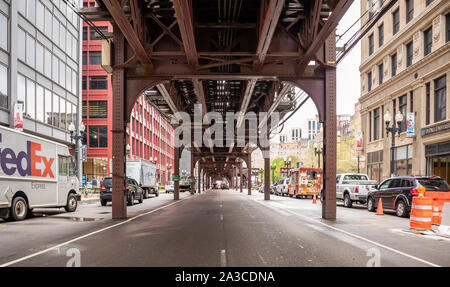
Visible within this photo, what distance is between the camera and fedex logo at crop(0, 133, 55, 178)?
1425 cm

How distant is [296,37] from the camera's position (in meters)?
15.4

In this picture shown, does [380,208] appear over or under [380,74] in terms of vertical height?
under

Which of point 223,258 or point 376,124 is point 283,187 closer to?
point 376,124

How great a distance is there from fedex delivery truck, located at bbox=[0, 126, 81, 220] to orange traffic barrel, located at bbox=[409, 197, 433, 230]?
46.3 ft

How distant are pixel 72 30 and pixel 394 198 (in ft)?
119

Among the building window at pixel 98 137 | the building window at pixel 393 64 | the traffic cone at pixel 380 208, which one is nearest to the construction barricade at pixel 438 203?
the traffic cone at pixel 380 208

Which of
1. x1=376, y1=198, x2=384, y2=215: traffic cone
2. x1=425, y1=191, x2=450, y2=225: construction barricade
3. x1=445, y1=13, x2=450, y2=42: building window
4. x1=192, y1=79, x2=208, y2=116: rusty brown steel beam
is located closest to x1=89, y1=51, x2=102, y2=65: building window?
x1=192, y1=79, x2=208, y2=116: rusty brown steel beam

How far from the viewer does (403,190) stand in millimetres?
17594

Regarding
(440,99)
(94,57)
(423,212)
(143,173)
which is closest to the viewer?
(423,212)

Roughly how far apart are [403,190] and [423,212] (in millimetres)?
6037

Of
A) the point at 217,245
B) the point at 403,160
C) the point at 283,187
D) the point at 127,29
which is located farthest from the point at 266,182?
the point at 217,245

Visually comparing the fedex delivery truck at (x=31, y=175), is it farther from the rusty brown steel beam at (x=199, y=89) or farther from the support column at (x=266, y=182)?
the support column at (x=266, y=182)
